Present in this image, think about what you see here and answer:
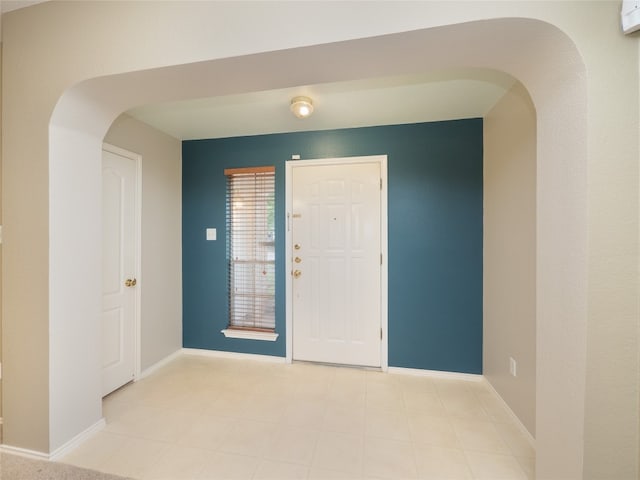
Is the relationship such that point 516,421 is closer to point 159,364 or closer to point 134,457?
point 134,457

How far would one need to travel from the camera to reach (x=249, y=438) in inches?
67.7

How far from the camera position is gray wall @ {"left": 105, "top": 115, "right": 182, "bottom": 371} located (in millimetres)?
2512

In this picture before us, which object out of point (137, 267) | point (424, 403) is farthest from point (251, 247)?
point (424, 403)

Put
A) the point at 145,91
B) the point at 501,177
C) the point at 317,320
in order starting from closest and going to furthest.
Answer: the point at 145,91
the point at 501,177
the point at 317,320

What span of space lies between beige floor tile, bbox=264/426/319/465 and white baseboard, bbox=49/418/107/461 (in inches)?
45.4

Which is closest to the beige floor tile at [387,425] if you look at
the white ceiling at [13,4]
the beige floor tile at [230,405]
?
the beige floor tile at [230,405]

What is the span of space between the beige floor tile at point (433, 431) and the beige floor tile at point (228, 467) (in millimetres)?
1008

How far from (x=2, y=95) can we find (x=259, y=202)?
182 cm

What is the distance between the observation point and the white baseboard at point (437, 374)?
8.03 ft

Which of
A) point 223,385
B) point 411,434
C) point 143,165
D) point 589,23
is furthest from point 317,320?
point 589,23

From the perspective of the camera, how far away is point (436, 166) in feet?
8.19

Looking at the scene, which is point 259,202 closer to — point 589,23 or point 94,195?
point 94,195

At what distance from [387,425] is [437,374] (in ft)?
2.99

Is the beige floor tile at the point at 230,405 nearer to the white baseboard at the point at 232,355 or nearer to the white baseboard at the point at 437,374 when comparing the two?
the white baseboard at the point at 232,355
